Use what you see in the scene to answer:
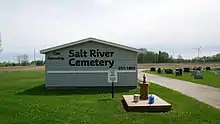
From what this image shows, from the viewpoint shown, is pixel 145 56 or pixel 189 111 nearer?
pixel 189 111

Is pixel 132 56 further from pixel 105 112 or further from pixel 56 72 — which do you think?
pixel 105 112

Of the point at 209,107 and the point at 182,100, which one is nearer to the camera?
the point at 209,107

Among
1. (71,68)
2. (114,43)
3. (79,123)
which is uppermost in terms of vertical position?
(114,43)

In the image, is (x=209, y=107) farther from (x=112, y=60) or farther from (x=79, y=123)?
(x=112, y=60)

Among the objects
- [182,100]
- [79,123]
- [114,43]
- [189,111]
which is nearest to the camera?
[79,123]

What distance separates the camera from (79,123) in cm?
1198

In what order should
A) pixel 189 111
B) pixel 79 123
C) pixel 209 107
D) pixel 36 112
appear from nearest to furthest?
1. pixel 79 123
2. pixel 36 112
3. pixel 189 111
4. pixel 209 107

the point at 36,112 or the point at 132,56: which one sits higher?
the point at 132,56

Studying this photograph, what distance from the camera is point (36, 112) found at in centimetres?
1388

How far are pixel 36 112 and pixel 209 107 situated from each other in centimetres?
714

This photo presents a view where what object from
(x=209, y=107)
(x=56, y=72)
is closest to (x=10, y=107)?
(x=209, y=107)

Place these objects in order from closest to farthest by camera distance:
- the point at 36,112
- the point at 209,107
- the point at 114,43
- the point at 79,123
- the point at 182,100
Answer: the point at 79,123 < the point at 36,112 < the point at 209,107 < the point at 182,100 < the point at 114,43

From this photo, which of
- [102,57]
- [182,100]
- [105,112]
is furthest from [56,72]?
[105,112]

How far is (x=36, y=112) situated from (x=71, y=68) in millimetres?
13515
